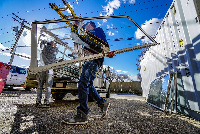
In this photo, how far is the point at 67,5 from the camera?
1748 centimetres

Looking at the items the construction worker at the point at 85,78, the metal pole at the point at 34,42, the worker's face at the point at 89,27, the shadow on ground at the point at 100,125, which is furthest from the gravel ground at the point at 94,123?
the worker's face at the point at 89,27

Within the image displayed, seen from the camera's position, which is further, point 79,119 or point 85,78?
point 85,78

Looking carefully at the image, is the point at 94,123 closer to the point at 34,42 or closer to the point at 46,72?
the point at 34,42

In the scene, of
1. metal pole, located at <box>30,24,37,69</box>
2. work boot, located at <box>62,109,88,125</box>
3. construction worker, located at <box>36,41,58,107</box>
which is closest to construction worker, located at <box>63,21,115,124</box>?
work boot, located at <box>62,109,88,125</box>

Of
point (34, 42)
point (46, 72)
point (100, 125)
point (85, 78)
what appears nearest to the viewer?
point (100, 125)

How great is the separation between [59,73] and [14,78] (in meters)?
6.13

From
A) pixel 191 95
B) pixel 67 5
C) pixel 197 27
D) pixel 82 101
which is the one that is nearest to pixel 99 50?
pixel 82 101

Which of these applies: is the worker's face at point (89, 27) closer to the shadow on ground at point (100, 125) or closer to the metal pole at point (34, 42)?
the metal pole at point (34, 42)

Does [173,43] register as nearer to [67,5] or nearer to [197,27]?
[197,27]

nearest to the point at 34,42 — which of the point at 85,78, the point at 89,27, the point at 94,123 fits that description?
the point at 89,27

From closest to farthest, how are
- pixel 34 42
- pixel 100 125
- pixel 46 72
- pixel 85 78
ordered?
1. pixel 100 125
2. pixel 85 78
3. pixel 34 42
4. pixel 46 72

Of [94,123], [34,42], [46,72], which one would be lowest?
[94,123]

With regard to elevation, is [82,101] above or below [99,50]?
below

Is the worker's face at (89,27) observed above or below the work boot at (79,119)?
above
